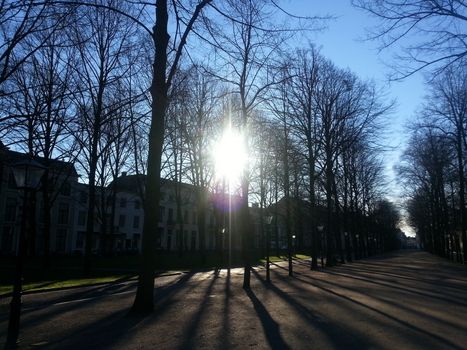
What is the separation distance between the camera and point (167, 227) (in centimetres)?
7944

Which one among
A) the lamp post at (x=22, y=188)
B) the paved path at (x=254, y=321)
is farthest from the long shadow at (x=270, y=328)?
the lamp post at (x=22, y=188)

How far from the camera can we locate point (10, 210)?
51.4 m

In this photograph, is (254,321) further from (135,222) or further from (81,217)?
(135,222)

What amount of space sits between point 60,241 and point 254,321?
52.8 metres

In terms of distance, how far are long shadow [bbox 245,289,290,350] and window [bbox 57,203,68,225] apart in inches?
1958

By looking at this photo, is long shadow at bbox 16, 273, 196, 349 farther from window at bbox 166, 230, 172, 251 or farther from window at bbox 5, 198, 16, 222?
window at bbox 166, 230, 172, 251

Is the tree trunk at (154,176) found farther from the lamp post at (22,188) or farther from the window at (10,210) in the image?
the window at (10,210)

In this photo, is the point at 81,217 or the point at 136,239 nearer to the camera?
the point at 81,217

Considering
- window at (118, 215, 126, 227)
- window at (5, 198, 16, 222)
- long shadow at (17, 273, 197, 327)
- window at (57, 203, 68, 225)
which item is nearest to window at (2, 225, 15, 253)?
window at (5, 198, 16, 222)

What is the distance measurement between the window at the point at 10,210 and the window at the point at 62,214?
712cm

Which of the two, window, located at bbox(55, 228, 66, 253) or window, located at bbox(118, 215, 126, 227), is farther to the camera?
window, located at bbox(118, 215, 126, 227)

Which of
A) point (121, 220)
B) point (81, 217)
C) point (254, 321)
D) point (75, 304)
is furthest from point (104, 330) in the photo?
point (121, 220)

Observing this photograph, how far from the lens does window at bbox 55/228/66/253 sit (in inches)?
2271

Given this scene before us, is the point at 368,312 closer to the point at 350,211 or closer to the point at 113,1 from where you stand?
the point at 113,1
